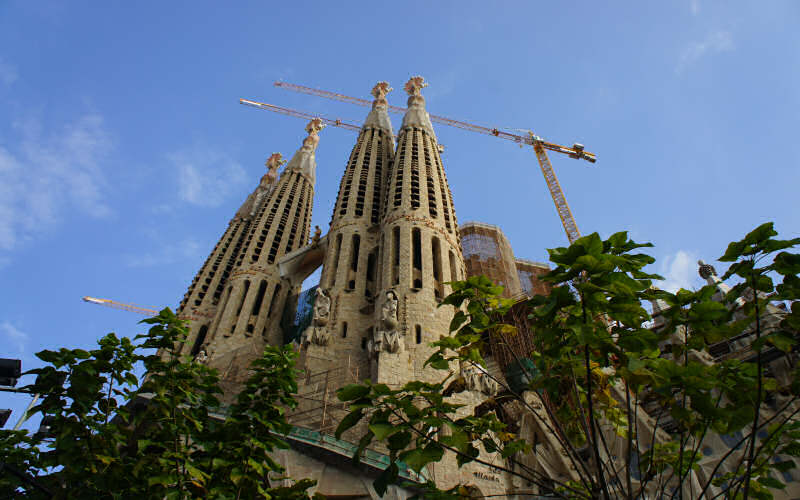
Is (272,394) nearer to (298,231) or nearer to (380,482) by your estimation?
(380,482)

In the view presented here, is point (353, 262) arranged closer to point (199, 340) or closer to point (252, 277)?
point (252, 277)

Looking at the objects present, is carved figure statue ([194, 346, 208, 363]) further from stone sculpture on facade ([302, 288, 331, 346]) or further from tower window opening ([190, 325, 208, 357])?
stone sculpture on facade ([302, 288, 331, 346])

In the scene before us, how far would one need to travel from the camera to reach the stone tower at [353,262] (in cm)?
2655

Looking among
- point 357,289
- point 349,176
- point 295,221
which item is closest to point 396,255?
point 357,289

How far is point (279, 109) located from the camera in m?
91.6

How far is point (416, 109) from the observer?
48.7m

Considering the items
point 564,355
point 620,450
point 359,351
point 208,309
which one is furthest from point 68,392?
point 208,309

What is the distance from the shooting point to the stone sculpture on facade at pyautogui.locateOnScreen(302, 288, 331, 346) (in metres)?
26.4

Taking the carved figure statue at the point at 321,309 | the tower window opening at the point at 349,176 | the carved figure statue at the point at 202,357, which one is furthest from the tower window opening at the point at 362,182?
the carved figure statue at the point at 202,357

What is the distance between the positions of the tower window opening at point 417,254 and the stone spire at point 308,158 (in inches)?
1032

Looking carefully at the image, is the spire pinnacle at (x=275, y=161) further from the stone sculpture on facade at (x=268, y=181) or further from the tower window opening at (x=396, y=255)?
the tower window opening at (x=396, y=255)

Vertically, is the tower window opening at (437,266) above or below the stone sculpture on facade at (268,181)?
below

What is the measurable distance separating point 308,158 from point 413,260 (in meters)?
31.4

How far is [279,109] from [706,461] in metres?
85.6
